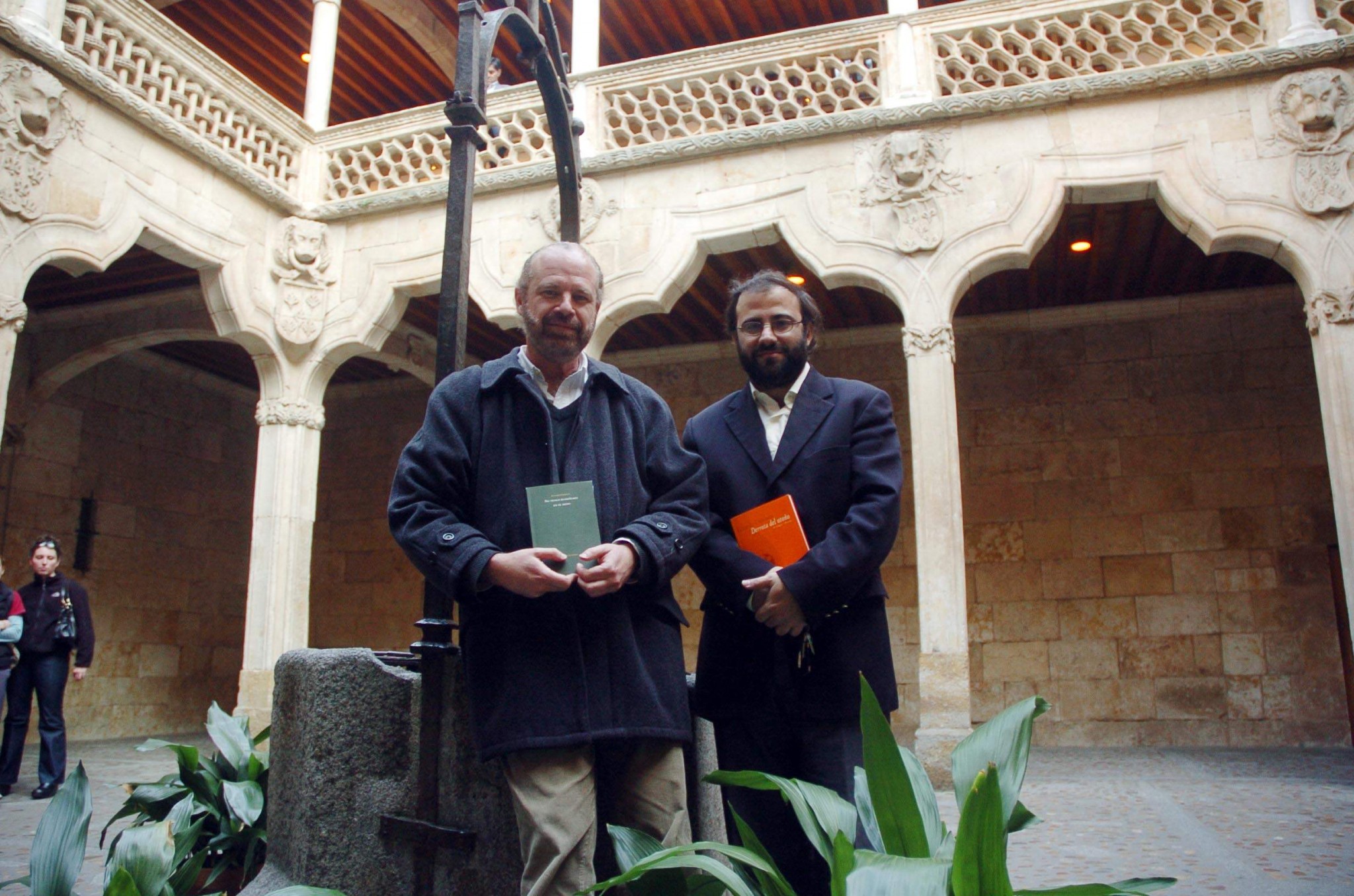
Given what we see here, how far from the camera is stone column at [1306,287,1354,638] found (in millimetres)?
6586

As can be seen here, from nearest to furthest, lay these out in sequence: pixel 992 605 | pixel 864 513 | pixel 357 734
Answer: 1. pixel 864 513
2. pixel 357 734
3. pixel 992 605

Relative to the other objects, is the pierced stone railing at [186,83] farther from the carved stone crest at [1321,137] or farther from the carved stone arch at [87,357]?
the carved stone crest at [1321,137]

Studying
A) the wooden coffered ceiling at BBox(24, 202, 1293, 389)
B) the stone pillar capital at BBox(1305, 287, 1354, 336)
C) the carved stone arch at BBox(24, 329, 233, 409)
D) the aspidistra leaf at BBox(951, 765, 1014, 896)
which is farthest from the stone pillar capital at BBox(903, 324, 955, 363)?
the carved stone arch at BBox(24, 329, 233, 409)

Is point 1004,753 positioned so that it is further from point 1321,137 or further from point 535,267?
point 1321,137

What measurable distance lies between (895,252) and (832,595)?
6211mm

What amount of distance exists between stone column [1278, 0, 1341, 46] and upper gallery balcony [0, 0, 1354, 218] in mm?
15

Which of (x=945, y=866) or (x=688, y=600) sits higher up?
(x=688, y=600)

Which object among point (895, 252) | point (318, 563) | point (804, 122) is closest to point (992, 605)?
point (895, 252)

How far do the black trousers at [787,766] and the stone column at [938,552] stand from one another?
485 cm

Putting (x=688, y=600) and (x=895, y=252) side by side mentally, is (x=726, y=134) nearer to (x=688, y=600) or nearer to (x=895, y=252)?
(x=895, y=252)

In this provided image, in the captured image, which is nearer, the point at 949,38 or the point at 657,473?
the point at 657,473

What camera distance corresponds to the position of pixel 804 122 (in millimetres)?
8148

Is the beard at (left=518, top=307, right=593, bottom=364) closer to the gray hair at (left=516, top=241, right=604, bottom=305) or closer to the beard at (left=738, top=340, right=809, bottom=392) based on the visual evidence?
the gray hair at (left=516, top=241, right=604, bottom=305)

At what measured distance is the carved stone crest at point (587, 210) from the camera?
339 inches
